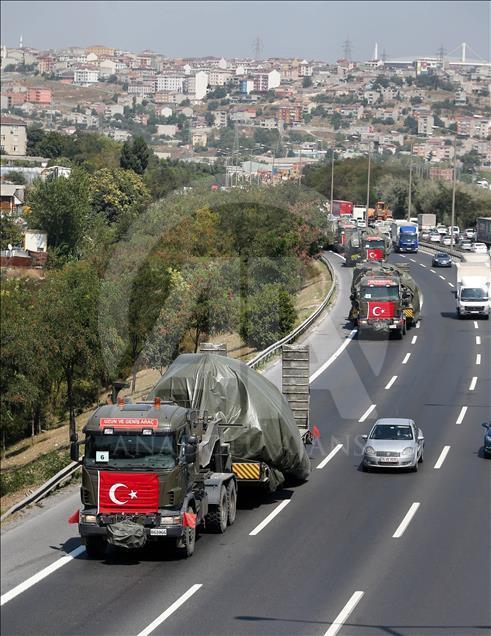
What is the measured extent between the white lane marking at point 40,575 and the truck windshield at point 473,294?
40367 millimetres

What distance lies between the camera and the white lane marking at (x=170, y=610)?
16.2 m

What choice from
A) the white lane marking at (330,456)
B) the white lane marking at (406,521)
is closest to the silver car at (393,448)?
the white lane marking at (330,456)

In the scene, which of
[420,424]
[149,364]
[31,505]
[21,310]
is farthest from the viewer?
[149,364]

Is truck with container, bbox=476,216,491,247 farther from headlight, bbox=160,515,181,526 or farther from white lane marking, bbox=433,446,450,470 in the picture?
headlight, bbox=160,515,181,526

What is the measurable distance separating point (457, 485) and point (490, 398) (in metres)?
13.6

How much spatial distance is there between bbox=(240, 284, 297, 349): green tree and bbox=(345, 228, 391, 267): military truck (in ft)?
74.0

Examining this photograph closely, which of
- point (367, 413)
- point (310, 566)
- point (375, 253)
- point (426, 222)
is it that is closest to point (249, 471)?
point (310, 566)

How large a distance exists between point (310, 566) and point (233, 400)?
489cm

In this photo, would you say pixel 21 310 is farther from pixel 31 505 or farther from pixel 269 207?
pixel 269 207

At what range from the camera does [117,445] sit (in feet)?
65.4

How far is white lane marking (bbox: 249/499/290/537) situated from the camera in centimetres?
2312

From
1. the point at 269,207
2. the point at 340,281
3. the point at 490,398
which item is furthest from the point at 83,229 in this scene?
the point at 490,398

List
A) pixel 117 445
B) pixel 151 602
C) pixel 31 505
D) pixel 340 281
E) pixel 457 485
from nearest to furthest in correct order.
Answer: pixel 151 602 < pixel 117 445 < pixel 31 505 < pixel 457 485 < pixel 340 281

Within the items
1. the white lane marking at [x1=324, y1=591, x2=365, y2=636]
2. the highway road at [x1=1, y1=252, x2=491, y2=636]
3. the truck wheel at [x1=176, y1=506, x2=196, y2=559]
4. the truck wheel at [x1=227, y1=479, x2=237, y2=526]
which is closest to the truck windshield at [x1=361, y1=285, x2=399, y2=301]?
the highway road at [x1=1, y1=252, x2=491, y2=636]
